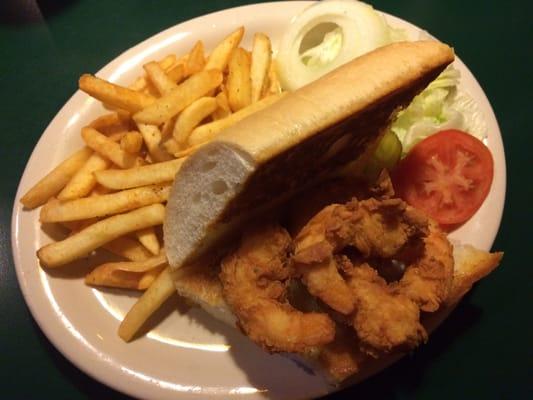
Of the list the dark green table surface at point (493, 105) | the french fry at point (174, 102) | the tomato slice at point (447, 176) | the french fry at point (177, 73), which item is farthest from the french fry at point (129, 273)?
the tomato slice at point (447, 176)

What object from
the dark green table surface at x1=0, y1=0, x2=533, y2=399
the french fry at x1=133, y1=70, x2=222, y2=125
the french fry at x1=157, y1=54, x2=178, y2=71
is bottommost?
the dark green table surface at x1=0, y1=0, x2=533, y2=399

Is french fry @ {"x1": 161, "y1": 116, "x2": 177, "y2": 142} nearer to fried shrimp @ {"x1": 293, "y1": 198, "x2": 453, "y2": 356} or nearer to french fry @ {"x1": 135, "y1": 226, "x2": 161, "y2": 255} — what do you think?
french fry @ {"x1": 135, "y1": 226, "x2": 161, "y2": 255}

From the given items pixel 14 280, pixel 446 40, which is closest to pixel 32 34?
pixel 14 280

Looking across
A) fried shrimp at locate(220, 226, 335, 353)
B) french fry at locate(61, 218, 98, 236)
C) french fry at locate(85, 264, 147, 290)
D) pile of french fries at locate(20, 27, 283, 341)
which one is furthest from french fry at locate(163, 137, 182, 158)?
fried shrimp at locate(220, 226, 335, 353)

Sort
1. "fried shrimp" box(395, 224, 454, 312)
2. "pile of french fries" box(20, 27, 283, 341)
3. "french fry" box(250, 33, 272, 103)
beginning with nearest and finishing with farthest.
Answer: "fried shrimp" box(395, 224, 454, 312) < "pile of french fries" box(20, 27, 283, 341) < "french fry" box(250, 33, 272, 103)

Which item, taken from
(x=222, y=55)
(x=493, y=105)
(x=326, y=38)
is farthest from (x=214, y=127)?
(x=493, y=105)

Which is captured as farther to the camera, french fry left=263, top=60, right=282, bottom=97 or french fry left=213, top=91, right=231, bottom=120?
french fry left=263, top=60, right=282, bottom=97
